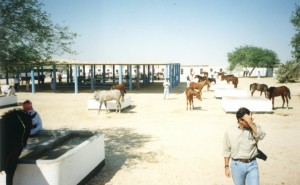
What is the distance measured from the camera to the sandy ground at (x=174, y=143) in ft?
23.4

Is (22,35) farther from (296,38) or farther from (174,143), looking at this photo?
(296,38)

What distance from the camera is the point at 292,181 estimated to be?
678 cm

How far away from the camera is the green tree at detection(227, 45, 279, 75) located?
69613 mm

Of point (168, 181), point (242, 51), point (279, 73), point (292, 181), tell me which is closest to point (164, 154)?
point (168, 181)

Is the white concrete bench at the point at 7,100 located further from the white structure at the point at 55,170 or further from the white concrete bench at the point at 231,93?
the white concrete bench at the point at 231,93

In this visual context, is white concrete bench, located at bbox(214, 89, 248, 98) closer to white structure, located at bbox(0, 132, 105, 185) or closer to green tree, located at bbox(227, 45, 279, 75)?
white structure, located at bbox(0, 132, 105, 185)

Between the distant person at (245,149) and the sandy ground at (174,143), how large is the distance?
2.40 metres

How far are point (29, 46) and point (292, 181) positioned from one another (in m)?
8.23

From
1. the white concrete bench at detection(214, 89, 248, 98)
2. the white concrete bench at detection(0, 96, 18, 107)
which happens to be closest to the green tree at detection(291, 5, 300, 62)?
the white concrete bench at detection(214, 89, 248, 98)

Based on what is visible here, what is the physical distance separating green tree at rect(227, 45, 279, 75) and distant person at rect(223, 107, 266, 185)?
6871 cm

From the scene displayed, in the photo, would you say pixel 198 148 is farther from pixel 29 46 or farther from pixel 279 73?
pixel 279 73

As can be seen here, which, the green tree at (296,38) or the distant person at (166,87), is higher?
the green tree at (296,38)

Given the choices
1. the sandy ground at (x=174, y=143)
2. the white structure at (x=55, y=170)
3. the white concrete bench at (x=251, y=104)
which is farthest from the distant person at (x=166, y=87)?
the white structure at (x=55, y=170)

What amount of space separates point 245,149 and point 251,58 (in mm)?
69385
